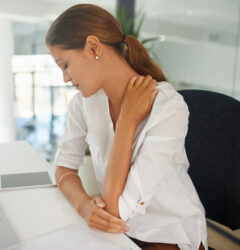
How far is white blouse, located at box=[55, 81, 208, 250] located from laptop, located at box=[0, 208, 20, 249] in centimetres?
28

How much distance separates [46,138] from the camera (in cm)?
358

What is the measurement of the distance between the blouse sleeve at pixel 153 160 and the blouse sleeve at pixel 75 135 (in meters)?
0.37

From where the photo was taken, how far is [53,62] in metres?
3.28

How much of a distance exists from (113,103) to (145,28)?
224 centimetres

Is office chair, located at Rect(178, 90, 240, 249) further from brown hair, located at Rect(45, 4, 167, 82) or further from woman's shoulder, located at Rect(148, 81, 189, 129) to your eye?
brown hair, located at Rect(45, 4, 167, 82)

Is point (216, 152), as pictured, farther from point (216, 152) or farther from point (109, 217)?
point (109, 217)

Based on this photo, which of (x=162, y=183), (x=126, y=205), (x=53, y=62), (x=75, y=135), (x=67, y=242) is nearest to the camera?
(x=67, y=242)

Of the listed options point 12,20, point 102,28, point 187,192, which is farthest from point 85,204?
point 12,20

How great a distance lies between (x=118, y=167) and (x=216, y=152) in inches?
13.4

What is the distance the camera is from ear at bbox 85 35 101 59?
37.2 inches

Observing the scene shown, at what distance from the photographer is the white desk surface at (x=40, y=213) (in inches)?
30.4

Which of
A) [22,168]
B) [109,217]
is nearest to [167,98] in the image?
[109,217]

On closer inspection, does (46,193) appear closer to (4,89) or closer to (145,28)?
(145,28)

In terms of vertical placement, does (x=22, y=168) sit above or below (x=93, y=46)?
below
